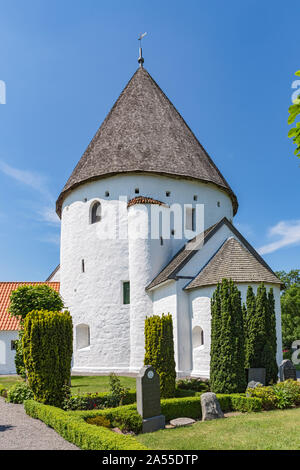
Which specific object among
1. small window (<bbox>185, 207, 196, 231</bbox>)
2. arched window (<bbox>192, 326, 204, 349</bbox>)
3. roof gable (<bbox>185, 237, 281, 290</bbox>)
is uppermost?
small window (<bbox>185, 207, 196, 231</bbox>)

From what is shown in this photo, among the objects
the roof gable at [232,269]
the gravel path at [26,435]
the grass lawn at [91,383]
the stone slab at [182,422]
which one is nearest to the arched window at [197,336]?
the roof gable at [232,269]

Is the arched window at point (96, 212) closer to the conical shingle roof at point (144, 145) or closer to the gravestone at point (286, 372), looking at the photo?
the conical shingle roof at point (144, 145)

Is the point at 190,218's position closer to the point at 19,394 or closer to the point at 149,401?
the point at 19,394

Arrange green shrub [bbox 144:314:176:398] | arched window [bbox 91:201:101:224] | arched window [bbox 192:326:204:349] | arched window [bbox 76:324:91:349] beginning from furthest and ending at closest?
arched window [bbox 91:201:101:224] → arched window [bbox 76:324:91:349] → arched window [bbox 192:326:204:349] → green shrub [bbox 144:314:176:398]

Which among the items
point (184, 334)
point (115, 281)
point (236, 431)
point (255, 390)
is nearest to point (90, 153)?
point (115, 281)

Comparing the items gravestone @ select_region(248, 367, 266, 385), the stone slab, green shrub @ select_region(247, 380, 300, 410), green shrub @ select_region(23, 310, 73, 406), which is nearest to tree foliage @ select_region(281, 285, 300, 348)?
gravestone @ select_region(248, 367, 266, 385)

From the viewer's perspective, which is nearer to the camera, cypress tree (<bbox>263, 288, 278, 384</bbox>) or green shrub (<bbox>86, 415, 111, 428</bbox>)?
green shrub (<bbox>86, 415, 111, 428</bbox>)

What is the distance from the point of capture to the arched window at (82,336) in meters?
22.5

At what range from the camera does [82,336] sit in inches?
892

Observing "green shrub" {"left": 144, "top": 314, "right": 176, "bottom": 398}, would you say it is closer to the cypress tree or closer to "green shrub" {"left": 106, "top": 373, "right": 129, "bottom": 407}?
"green shrub" {"left": 106, "top": 373, "right": 129, "bottom": 407}

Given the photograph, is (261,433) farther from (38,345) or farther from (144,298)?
(144,298)

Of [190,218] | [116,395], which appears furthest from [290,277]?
[116,395]

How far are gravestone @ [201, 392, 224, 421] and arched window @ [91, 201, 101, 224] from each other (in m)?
14.2

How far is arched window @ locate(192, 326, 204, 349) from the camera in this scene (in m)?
18.6
